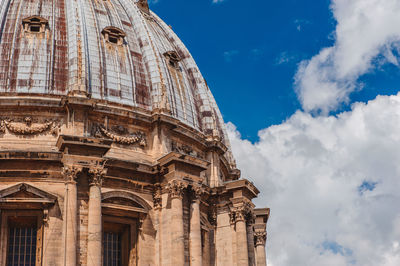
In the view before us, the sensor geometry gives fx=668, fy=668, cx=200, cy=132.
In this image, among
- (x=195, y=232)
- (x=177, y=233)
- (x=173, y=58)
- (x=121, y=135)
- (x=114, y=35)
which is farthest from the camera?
(x=173, y=58)

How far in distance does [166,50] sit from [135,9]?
11.0 ft

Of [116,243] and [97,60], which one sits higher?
[97,60]

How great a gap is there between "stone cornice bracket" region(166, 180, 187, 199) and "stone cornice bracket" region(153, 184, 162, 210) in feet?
2.83

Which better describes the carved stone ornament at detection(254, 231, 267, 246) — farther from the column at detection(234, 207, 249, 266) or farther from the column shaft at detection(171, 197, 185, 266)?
the column shaft at detection(171, 197, 185, 266)

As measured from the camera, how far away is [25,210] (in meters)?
28.4

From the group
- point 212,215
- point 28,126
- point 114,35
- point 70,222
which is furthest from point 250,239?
point 114,35

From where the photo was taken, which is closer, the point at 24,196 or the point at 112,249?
the point at 24,196

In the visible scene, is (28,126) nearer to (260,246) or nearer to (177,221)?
(177,221)

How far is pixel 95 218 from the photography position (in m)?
27.3

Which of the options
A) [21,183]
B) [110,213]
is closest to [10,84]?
[21,183]

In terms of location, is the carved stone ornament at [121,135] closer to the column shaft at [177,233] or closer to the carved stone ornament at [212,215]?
the column shaft at [177,233]

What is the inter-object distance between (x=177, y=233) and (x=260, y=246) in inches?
491

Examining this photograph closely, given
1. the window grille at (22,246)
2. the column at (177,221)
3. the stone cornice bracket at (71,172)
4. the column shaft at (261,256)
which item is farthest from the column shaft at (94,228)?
the column shaft at (261,256)

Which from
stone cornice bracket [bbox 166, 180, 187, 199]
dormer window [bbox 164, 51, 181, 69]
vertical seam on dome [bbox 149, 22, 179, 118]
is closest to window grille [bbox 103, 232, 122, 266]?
stone cornice bracket [bbox 166, 180, 187, 199]
